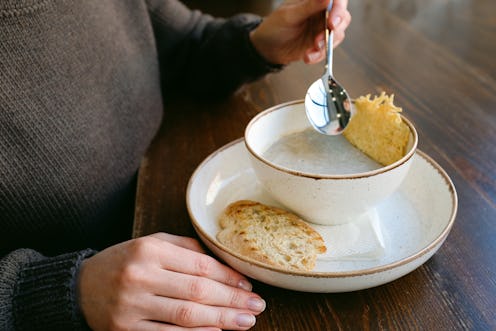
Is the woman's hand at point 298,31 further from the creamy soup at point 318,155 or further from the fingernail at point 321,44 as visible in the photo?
the creamy soup at point 318,155

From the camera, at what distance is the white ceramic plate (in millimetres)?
494

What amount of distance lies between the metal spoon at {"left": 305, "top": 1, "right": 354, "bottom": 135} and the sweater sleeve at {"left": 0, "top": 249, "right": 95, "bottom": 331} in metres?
0.35

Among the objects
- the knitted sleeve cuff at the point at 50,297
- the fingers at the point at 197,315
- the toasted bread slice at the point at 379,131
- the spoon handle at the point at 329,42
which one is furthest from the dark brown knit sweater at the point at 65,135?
the toasted bread slice at the point at 379,131

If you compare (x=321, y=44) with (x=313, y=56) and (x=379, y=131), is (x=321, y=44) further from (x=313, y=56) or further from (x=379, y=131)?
(x=379, y=131)

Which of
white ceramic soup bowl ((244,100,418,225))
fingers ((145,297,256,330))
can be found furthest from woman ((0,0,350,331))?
white ceramic soup bowl ((244,100,418,225))

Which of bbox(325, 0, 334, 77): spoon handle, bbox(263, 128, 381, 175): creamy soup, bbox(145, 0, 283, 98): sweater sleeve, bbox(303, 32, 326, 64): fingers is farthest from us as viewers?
bbox(145, 0, 283, 98): sweater sleeve

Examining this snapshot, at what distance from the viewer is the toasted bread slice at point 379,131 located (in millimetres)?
615

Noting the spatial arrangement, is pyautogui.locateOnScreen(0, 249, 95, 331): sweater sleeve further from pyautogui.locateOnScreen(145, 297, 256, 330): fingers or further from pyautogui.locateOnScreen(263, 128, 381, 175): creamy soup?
→ pyautogui.locateOnScreen(263, 128, 381, 175): creamy soup

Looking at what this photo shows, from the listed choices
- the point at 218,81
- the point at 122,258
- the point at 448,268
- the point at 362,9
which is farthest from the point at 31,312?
the point at 362,9

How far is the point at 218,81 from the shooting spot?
3.32 ft

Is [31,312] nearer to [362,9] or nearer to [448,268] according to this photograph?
[448,268]

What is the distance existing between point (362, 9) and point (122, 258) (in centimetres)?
120

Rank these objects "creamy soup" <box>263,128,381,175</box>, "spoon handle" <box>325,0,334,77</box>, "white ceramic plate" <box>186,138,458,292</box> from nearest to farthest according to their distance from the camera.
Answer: "white ceramic plate" <box>186,138,458,292</box>, "creamy soup" <box>263,128,381,175</box>, "spoon handle" <box>325,0,334,77</box>

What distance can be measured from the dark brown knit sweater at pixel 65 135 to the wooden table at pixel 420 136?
7 centimetres
